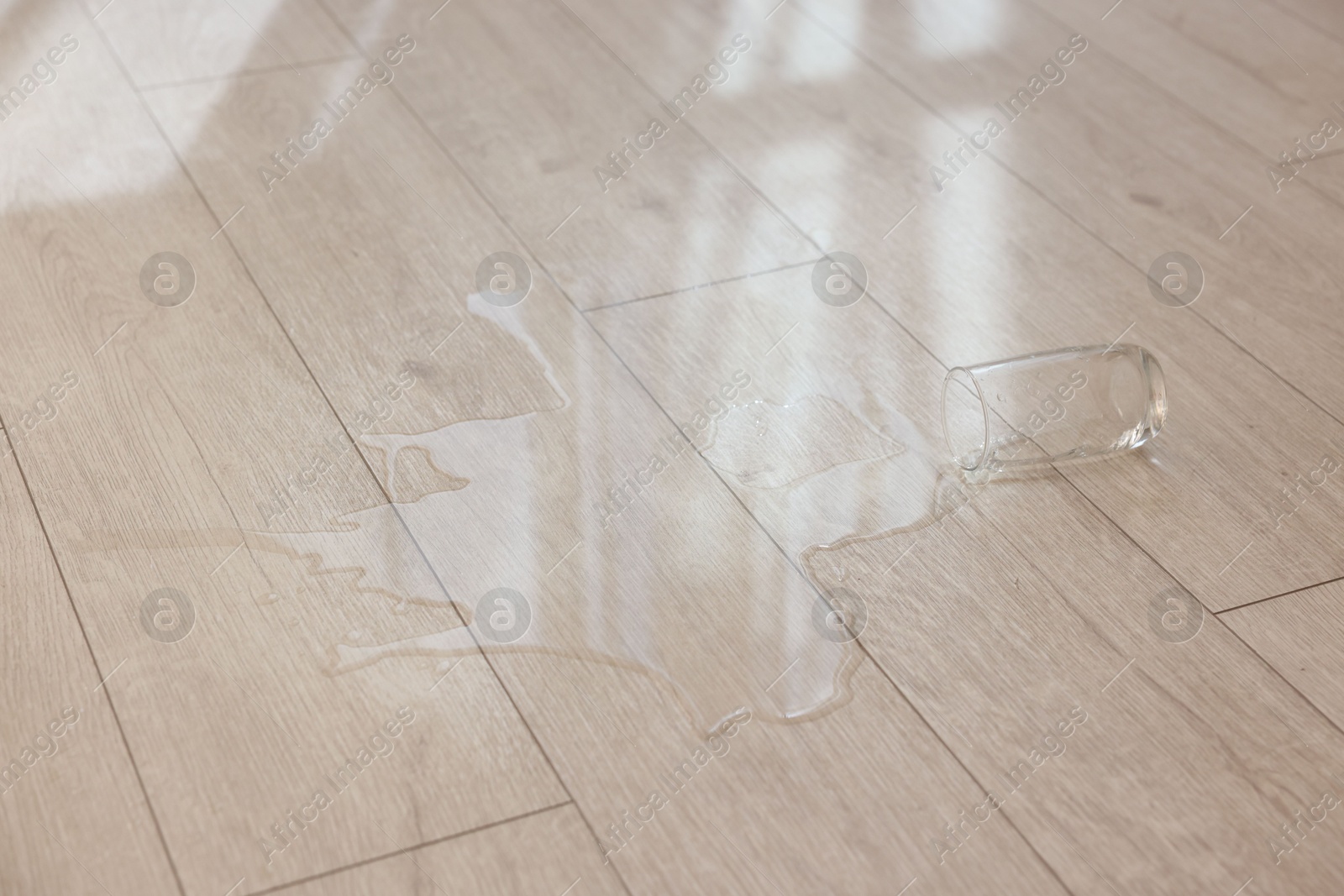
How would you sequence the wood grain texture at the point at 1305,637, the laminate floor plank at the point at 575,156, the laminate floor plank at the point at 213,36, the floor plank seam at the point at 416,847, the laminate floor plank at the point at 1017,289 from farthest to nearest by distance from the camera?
the laminate floor plank at the point at 213,36
the laminate floor plank at the point at 575,156
the laminate floor plank at the point at 1017,289
the wood grain texture at the point at 1305,637
the floor plank seam at the point at 416,847

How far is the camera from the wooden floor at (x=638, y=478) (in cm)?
90

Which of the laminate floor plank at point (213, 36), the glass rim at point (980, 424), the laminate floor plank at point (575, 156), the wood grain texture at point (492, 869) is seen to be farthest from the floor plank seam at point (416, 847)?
the laminate floor plank at point (213, 36)

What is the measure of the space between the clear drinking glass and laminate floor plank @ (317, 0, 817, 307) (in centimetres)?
32

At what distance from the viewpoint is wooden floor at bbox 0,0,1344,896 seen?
90cm

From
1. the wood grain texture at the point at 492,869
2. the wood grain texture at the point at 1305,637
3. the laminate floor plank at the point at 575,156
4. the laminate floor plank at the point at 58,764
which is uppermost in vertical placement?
the laminate floor plank at the point at 575,156

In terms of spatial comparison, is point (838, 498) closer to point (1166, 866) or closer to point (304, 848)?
point (1166, 866)

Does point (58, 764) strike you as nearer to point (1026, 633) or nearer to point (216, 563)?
point (216, 563)

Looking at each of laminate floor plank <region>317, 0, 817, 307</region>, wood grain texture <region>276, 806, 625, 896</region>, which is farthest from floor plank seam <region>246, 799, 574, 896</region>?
laminate floor plank <region>317, 0, 817, 307</region>

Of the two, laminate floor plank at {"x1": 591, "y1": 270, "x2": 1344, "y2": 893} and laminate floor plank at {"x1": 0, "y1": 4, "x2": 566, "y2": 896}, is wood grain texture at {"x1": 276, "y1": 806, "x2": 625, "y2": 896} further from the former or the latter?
laminate floor plank at {"x1": 591, "y1": 270, "x2": 1344, "y2": 893}

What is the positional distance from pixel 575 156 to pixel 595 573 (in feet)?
2.53

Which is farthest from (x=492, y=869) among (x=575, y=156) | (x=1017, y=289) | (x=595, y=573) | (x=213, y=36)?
(x=213, y=36)

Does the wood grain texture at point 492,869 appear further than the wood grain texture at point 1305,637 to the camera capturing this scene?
No

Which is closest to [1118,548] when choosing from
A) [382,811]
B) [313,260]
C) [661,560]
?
[661,560]

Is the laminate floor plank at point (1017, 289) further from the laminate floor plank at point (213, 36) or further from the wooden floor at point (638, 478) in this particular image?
the laminate floor plank at point (213, 36)
